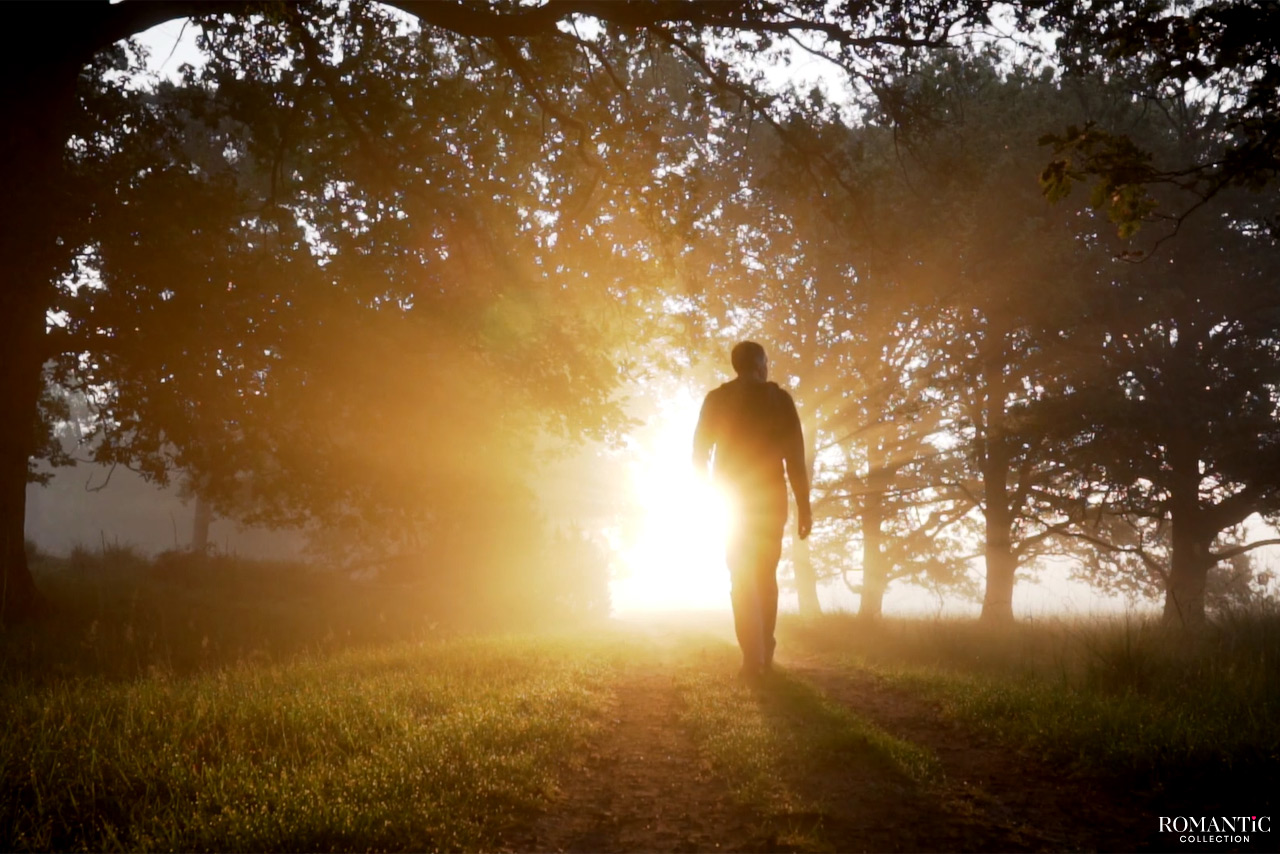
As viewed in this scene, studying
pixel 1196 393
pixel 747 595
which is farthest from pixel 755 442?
pixel 1196 393

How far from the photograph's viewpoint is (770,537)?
705 centimetres

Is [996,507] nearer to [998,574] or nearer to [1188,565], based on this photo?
[998,574]

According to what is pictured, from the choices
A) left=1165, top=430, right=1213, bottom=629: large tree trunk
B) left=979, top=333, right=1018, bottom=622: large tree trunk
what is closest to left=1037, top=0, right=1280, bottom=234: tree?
left=1165, top=430, right=1213, bottom=629: large tree trunk

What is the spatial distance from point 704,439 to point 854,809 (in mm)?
4369

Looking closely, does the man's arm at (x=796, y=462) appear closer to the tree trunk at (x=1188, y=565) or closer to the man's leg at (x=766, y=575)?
the man's leg at (x=766, y=575)

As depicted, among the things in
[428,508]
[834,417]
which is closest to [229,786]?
[428,508]

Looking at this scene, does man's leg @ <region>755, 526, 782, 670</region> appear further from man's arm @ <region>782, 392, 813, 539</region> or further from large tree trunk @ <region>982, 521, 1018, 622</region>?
large tree trunk @ <region>982, 521, 1018, 622</region>

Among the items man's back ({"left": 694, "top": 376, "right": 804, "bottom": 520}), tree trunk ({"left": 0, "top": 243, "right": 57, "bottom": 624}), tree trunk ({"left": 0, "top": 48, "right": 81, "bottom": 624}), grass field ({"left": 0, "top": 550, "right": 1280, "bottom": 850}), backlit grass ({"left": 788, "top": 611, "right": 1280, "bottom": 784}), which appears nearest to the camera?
grass field ({"left": 0, "top": 550, "right": 1280, "bottom": 850})

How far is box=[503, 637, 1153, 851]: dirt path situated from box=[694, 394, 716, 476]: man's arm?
3232 millimetres

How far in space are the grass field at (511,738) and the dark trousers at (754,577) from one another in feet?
1.41

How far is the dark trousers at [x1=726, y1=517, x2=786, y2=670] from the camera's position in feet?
23.0

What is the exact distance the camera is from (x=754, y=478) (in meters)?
7.17

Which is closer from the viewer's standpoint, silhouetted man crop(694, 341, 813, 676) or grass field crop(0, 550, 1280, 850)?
grass field crop(0, 550, 1280, 850)

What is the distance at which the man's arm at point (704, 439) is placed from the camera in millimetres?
7484
